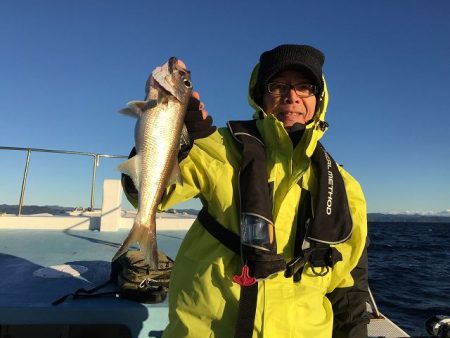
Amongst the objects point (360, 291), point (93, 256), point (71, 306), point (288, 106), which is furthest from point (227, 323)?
point (93, 256)

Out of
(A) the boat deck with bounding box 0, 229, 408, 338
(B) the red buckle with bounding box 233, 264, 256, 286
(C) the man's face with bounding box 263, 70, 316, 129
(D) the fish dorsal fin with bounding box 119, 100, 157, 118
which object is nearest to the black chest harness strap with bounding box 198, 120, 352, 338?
(B) the red buckle with bounding box 233, 264, 256, 286

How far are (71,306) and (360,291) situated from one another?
2274mm

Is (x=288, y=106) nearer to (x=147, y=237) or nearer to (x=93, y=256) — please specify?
(x=147, y=237)

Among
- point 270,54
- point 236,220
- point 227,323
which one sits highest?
point 270,54

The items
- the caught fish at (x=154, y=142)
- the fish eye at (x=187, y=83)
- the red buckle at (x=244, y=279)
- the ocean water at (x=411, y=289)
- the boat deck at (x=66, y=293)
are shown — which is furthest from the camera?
the ocean water at (x=411, y=289)

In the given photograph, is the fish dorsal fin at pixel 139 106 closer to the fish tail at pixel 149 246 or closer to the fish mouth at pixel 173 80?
the fish mouth at pixel 173 80

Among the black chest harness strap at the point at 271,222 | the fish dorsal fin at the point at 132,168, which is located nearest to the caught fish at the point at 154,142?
the fish dorsal fin at the point at 132,168

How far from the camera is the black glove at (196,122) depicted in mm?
2412

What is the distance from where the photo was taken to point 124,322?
10.3ft

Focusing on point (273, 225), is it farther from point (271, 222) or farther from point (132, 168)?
point (132, 168)

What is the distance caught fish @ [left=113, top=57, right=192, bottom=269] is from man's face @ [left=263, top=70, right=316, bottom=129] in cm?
62

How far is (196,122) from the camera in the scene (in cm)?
245

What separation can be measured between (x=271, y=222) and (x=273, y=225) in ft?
0.18

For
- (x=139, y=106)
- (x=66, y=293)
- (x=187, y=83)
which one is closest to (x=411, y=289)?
(x=66, y=293)
